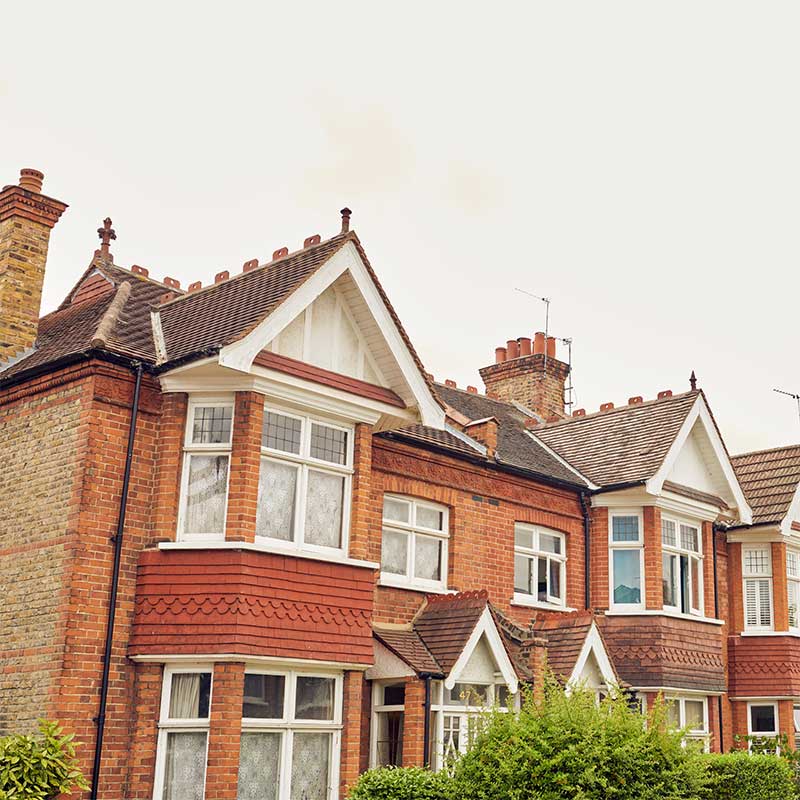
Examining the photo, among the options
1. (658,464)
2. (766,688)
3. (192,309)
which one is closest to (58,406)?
(192,309)

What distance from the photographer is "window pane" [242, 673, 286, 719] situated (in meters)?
14.4

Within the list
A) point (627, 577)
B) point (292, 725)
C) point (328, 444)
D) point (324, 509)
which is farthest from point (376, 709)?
point (627, 577)

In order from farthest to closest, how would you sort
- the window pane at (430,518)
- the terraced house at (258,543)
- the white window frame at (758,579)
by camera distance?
the white window frame at (758,579) → the window pane at (430,518) → the terraced house at (258,543)

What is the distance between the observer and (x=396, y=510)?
18.6 meters

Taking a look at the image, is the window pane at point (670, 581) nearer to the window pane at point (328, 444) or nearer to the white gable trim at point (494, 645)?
the white gable trim at point (494, 645)

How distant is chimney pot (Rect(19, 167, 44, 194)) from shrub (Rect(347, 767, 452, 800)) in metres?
10.4

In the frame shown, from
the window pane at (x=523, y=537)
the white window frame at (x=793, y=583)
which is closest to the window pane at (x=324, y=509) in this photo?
the window pane at (x=523, y=537)

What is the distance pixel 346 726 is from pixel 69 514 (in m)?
4.84

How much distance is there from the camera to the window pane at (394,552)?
1820 cm

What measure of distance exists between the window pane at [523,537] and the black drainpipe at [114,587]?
858cm

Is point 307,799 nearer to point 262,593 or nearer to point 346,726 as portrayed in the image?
point 346,726

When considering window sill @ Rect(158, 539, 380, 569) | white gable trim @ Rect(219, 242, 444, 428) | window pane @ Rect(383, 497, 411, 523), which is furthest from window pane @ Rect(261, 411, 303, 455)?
window pane @ Rect(383, 497, 411, 523)

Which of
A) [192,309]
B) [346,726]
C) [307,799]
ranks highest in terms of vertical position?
[192,309]

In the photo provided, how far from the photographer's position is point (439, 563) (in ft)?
63.0
